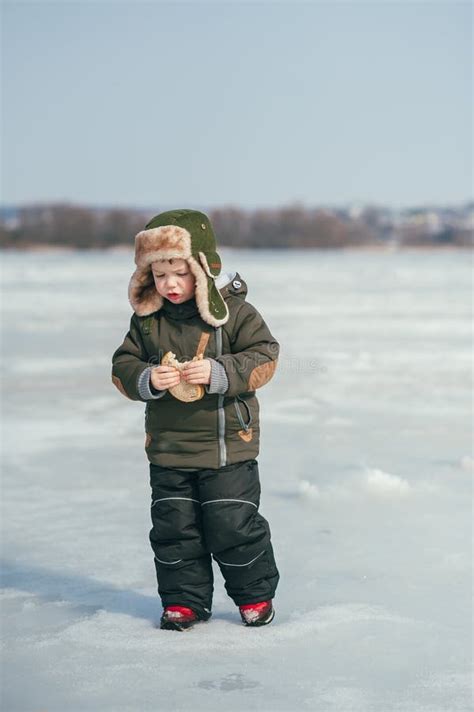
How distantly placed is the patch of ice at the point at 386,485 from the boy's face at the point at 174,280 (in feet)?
6.24

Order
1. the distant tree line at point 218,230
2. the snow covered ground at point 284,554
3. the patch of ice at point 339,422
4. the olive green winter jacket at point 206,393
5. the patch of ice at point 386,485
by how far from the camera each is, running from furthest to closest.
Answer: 1. the distant tree line at point 218,230
2. the patch of ice at point 339,422
3. the patch of ice at point 386,485
4. the olive green winter jacket at point 206,393
5. the snow covered ground at point 284,554

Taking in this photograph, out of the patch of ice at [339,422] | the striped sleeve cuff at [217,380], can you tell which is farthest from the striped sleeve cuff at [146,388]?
the patch of ice at [339,422]

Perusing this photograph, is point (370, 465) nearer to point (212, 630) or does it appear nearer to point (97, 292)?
point (212, 630)

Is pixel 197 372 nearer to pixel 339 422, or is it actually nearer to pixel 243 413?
pixel 243 413

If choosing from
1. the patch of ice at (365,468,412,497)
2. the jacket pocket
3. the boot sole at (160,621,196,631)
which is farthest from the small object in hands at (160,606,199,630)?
the patch of ice at (365,468,412,497)

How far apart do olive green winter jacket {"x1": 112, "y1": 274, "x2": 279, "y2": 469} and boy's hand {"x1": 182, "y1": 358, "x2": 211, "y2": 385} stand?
0.09m

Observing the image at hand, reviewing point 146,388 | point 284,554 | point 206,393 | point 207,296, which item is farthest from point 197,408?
point 284,554

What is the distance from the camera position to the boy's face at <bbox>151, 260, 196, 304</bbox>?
293 centimetres

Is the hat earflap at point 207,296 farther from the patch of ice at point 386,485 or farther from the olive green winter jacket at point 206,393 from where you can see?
the patch of ice at point 386,485

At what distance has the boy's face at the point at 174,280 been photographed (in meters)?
2.93

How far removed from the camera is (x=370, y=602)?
323cm

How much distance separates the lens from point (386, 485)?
4605 millimetres

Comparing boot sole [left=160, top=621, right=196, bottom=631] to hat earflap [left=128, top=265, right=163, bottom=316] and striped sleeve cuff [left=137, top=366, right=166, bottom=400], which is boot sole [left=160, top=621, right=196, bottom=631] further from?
hat earflap [left=128, top=265, right=163, bottom=316]

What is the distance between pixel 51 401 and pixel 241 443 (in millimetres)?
4289
